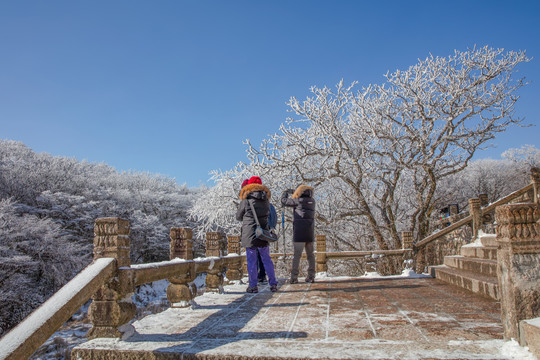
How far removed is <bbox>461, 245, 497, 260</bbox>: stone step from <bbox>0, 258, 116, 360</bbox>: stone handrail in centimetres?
598

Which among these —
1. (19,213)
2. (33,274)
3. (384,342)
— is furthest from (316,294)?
(19,213)

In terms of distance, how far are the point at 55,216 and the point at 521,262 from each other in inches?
995

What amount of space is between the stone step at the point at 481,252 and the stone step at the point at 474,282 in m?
0.53

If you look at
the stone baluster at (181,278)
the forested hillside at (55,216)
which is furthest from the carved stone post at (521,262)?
the forested hillside at (55,216)

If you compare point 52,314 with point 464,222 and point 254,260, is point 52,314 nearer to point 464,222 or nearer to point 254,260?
point 254,260

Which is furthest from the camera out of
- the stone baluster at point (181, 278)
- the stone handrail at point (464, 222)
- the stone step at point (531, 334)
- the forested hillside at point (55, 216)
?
the forested hillside at point (55, 216)

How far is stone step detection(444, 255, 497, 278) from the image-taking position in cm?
552

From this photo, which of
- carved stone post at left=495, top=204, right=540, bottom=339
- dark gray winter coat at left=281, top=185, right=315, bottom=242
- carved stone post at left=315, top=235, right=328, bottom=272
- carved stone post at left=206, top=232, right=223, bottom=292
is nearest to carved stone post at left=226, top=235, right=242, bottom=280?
carved stone post at left=206, top=232, right=223, bottom=292

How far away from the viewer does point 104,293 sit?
3396 millimetres

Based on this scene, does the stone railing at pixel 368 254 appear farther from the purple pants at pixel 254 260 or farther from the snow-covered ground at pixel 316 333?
the snow-covered ground at pixel 316 333

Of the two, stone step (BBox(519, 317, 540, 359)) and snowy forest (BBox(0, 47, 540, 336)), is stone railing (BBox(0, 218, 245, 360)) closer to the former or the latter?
stone step (BBox(519, 317, 540, 359))

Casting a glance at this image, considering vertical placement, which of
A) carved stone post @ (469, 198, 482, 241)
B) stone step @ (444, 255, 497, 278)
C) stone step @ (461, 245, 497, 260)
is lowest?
stone step @ (444, 255, 497, 278)

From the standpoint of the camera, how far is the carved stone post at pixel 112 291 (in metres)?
3.32

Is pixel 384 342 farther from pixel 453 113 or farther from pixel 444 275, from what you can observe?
pixel 453 113
